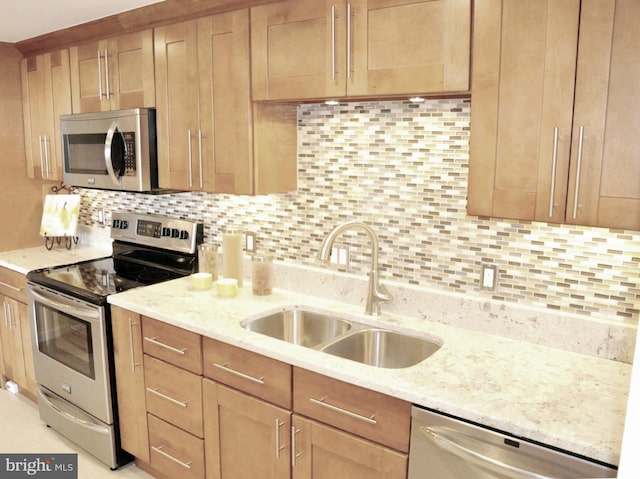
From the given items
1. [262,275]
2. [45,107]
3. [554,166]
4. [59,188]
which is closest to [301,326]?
[262,275]

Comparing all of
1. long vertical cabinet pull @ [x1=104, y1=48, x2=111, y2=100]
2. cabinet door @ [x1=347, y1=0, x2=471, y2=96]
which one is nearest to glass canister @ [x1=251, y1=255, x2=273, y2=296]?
cabinet door @ [x1=347, y1=0, x2=471, y2=96]

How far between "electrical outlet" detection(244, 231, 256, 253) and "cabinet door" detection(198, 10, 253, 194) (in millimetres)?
386

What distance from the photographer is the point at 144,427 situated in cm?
249

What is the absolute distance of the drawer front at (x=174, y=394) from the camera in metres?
2.22

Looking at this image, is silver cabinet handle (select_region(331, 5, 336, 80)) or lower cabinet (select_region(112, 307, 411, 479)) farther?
silver cabinet handle (select_region(331, 5, 336, 80))

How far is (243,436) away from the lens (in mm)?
2047

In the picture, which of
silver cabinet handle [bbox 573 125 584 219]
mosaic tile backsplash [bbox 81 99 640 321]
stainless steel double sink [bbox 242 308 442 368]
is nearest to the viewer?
silver cabinet handle [bbox 573 125 584 219]

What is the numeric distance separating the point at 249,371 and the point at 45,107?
2.37m

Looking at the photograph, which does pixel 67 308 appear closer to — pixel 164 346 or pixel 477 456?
pixel 164 346

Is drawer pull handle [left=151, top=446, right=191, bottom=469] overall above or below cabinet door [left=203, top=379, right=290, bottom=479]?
below

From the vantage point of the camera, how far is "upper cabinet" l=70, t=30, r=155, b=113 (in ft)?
8.70

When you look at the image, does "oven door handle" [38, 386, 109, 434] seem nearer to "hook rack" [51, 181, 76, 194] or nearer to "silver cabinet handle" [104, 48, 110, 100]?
"hook rack" [51, 181, 76, 194]

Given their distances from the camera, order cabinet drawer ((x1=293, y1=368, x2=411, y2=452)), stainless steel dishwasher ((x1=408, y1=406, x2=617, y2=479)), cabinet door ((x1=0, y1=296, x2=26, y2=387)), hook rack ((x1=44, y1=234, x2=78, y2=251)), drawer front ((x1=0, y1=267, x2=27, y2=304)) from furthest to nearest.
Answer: hook rack ((x1=44, y1=234, x2=78, y2=251)) < cabinet door ((x1=0, y1=296, x2=26, y2=387)) < drawer front ((x1=0, y1=267, x2=27, y2=304)) < cabinet drawer ((x1=293, y1=368, x2=411, y2=452)) < stainless steel dishwasher ((x1=408, y1=406, x2=617, y2=479))

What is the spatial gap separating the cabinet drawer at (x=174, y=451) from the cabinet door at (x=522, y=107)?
61.0 inches
